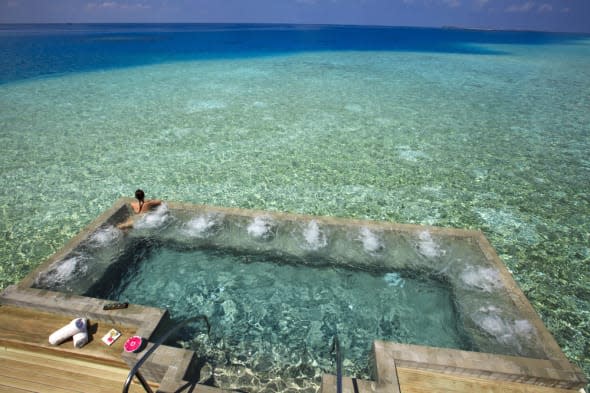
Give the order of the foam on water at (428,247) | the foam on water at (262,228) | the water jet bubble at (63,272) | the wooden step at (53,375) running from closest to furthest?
the wooden step at (53,375) < the water jet bubble at (63,272) < the foam on water at (428,247) < the foam on water at (262,228)

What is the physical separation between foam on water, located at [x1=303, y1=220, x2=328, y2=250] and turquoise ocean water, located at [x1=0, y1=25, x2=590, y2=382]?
1.59 metres

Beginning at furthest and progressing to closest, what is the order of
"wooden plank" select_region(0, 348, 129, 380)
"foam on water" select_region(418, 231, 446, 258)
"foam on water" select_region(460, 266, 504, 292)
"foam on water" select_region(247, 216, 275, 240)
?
"foam on water" select_region(247, 216, 275, 240)
"foam on water" select_region(418, 231, 446, 258)
"foam on water" select_region(460, 266, 504, 292)
"wooden plank" select_region(0, 348, 129, 380)

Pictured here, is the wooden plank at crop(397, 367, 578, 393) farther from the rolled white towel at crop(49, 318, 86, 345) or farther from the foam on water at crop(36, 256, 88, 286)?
the foam on water at crop(36, 256, 88, 286)

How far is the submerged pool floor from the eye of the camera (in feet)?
17.3

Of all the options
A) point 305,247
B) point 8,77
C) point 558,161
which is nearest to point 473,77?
point 558,161

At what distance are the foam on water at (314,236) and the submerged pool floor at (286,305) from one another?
417 millimetres

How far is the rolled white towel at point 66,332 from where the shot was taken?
4.54 metres

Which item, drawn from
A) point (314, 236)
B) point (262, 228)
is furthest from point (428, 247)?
point (262, 228)

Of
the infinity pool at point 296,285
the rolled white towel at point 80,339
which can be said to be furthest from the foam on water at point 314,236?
the rolled white towel at point 80,339

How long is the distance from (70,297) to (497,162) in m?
13.7

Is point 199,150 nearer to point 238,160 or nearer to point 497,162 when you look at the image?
point 238,160

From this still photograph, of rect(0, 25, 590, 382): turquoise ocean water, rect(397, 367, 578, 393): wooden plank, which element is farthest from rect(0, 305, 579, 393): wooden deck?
rect(0, 25, 590, 382): turquoise ocean water

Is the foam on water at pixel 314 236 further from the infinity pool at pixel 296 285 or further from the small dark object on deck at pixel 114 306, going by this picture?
the small dark object on deck at pixel 114 306

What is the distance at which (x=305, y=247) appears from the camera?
714cm
